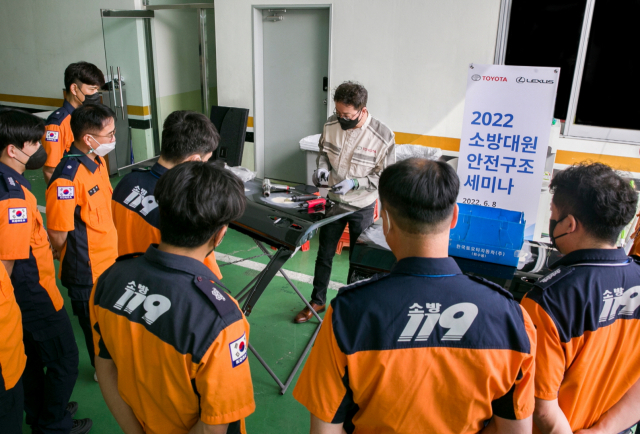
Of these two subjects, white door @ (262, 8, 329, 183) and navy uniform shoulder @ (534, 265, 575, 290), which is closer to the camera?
navy uniform shoulder @ (534, 265, 575, 290)

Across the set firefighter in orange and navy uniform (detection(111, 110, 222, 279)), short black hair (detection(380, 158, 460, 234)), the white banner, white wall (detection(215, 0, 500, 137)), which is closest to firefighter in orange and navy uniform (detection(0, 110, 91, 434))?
firefighter in orange and navy uniform (detection(111, 110, 222, 279))

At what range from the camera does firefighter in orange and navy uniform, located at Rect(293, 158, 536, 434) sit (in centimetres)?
97

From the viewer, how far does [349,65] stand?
199 inches

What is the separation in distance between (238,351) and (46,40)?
755 centimetres

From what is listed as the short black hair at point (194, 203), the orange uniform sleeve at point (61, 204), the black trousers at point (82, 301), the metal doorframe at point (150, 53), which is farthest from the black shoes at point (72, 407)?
the metal doorframe at point (150, 53)

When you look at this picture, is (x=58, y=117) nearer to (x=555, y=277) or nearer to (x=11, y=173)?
(x=11, y=173)

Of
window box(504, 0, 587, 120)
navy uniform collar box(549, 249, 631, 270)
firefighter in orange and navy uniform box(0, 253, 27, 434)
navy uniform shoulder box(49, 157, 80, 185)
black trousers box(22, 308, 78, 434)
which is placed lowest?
black trousers box(22, 308, 78, 434)

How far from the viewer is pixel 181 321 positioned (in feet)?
3.53

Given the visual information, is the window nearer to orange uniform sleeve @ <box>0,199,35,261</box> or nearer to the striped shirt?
the striped shirt

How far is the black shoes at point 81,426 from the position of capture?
2174 mm

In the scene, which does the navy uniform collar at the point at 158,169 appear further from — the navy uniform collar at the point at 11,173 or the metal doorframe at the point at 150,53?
the metal doorframe at the point at 150,53

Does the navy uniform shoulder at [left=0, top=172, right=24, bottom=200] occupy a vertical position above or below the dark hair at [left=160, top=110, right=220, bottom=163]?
below

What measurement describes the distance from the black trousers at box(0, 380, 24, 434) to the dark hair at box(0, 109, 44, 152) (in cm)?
99

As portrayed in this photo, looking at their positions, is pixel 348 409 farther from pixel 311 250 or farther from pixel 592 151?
pixel 592 151
